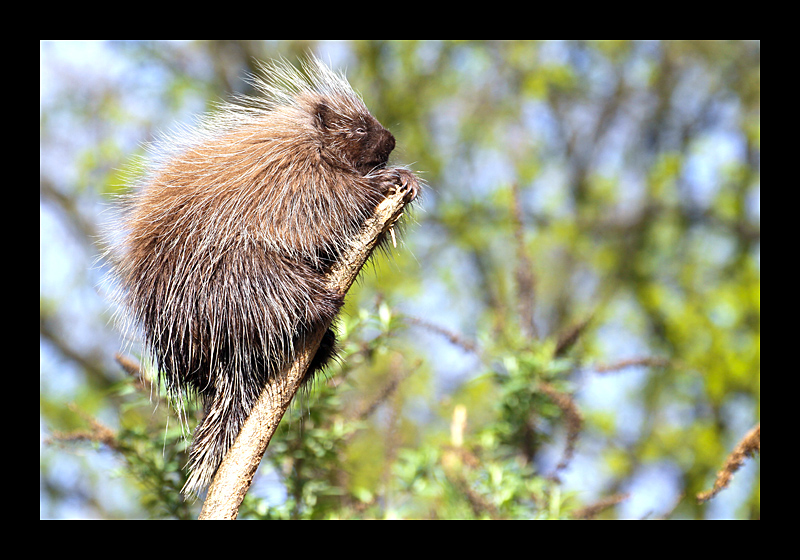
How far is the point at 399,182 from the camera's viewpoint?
2.56 metres

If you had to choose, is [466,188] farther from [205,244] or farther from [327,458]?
[205,244]

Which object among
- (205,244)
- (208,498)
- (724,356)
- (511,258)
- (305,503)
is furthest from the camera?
(511,258)

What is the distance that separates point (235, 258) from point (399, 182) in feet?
2.28

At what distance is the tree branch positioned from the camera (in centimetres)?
196

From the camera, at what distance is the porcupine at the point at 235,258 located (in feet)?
7.22

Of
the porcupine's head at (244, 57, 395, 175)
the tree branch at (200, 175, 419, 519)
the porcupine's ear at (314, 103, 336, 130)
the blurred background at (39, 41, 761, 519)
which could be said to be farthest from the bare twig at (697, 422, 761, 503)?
the blurred background at (39, 41, 761, 519)

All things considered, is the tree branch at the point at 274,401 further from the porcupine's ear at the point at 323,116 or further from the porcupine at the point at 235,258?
the porcupine's ear at the point at 323,116

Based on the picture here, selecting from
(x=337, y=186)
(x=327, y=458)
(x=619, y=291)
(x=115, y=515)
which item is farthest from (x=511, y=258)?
(x=337, y=186)

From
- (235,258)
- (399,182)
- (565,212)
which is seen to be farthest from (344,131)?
(565,212)

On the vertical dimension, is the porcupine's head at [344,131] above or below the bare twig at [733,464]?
above

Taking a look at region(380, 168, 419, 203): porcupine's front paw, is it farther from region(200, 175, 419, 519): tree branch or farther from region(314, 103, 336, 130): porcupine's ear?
region(314, 103, 336, 130): porcupine's ear

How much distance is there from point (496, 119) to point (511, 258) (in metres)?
2.38

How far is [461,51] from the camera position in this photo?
1151cm

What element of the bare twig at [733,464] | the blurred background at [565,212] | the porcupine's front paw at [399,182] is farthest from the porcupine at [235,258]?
the blurred background at [565,212]
